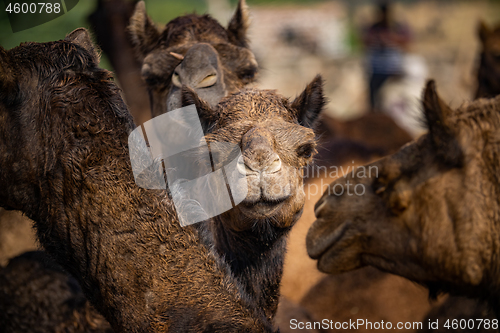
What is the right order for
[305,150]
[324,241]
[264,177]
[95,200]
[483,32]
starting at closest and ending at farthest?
1. [95,200]
2. [264,177]
3. [305,150]
4. [324,241]
5. [483,32]

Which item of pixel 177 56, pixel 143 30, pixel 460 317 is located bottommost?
pixel 460 317

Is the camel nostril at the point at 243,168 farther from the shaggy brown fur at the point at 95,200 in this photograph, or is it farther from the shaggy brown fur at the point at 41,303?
the shaggy brown fur at the point at 41,303

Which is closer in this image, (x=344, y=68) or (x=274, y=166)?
(x=274, y=166)

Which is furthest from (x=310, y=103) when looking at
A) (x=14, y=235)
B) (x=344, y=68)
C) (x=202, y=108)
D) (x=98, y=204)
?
(x=344, y=68)

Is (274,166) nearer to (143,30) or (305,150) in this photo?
(305,150)

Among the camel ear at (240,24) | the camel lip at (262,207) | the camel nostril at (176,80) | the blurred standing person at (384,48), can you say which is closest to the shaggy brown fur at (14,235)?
the camel nostril at (176,80)

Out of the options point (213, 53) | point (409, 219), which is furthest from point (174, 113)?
point (409, 219)

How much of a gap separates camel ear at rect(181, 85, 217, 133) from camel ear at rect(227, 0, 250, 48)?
1.70m

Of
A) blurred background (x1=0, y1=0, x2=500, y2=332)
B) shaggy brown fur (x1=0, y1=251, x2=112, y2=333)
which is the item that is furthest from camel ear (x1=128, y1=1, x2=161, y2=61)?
shaggy brown fur (x1=0, y1=251, x2=112, y2=333)

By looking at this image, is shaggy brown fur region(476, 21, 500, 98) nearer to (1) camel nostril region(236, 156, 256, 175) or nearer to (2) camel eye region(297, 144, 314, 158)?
(2) camel eye region(297, 144, 314, 158)

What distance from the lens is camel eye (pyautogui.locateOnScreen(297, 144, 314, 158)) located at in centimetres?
253

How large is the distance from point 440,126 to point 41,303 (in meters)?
2.95

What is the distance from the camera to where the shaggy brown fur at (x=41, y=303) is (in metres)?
2.99

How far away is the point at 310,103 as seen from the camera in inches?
116
